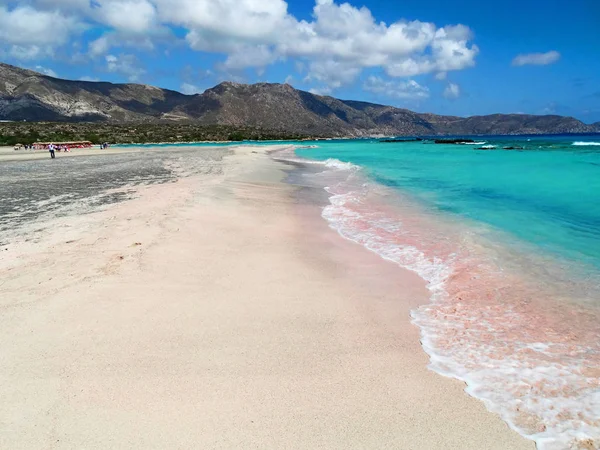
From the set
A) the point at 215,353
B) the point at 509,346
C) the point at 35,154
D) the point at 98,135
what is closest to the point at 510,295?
the point at 509,346

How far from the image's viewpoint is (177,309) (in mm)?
5059

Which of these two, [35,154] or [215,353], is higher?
[35,154]

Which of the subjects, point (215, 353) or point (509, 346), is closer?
point (215, 353)

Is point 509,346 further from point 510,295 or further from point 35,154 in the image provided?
point 35,154

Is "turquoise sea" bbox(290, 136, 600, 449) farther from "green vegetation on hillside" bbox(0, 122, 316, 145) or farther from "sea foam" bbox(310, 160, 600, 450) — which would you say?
"green vegetation on hillside" bbox(0, 122, 316, 145)

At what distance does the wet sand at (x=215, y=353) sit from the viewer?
3.04m

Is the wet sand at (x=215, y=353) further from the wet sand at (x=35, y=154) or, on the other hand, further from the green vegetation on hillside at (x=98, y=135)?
the green vegetation on hillside at (x=98, y=135)

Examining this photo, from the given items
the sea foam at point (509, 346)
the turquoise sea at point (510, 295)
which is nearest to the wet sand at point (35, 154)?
the turquoise sea at point (510, 295)

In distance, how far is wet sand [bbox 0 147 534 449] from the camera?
3.04 meters

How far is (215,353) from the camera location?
410 centimetres

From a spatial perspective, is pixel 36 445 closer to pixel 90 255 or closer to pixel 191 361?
pixel 191 361

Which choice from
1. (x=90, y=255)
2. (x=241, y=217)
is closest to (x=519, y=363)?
(x=90, y=255)

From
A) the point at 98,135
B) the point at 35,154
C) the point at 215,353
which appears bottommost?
the point at 215,353

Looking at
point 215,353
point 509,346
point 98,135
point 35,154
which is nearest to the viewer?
point 215,353
